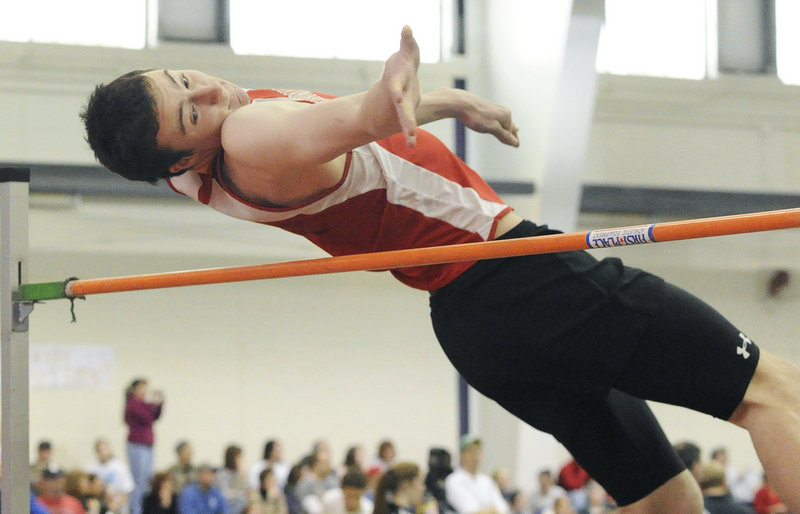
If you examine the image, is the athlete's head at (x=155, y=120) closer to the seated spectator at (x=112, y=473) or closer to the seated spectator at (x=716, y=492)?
the seated spectator at (x=716, y=492)

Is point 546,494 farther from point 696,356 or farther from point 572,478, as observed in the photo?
point 696,356

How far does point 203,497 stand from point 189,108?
4.55m

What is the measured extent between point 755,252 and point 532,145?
3108mm

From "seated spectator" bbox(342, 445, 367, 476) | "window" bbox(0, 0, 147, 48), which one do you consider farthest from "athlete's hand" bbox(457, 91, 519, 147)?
"window" bbox(0, 0, 147, 48)

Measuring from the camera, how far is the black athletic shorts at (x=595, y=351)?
167cm

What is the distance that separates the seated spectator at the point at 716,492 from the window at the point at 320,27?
208 inches

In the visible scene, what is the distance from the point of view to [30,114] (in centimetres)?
850

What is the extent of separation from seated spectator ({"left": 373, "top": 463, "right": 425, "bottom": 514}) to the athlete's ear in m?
3.03

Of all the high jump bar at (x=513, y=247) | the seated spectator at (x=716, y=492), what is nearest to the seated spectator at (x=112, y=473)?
the seated spectator at (x=716, y=492)

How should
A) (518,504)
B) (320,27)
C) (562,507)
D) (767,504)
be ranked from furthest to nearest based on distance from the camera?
(320,27) → (518,504) → (767,504) → (562,507)

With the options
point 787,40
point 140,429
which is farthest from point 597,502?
point 787,40

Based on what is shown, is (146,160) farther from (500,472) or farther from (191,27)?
(191,27)

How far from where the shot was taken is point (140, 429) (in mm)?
7809

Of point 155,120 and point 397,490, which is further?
point 397,490
